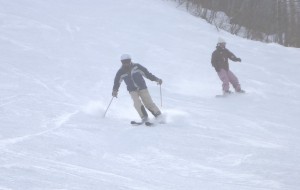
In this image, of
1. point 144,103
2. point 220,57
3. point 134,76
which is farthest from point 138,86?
point 220,57

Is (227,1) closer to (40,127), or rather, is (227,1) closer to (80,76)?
(80,76)

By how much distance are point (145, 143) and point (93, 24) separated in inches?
601

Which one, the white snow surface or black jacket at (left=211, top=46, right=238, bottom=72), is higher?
black jacket at (left=211, top=46, right=238, bottom=72)

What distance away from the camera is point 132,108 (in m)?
13.0

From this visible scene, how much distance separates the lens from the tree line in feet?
105

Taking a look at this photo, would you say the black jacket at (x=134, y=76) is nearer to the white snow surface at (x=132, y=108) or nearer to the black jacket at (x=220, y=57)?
the white snow surface at (x=132, y=108)

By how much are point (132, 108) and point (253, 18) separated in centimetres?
2275

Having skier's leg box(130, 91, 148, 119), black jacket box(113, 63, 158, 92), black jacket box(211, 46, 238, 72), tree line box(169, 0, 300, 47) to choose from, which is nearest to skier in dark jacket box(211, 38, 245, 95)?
black jacket box(211, 46, 238, 72)

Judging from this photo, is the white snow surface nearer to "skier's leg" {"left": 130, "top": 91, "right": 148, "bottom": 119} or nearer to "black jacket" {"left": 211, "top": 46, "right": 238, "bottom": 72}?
"skier's leg" {"left": 130, "top": 91, "right": 148, "bottom": 119}

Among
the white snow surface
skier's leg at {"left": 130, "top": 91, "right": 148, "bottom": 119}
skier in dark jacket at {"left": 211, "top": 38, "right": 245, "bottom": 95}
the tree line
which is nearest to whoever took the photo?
the white snow surface

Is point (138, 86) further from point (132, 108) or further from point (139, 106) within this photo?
point (132, 108)

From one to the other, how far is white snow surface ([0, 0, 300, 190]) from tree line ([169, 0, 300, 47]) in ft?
19.8

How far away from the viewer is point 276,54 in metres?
22.5

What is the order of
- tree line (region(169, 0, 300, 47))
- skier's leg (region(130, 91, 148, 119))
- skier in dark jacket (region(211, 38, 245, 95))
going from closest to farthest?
skier's leg (region(130, 91, 148, 119)) < skier in dark jacket (region(211, 38, 245, 95)) < tree line (region(169, 0, 300, 47))
